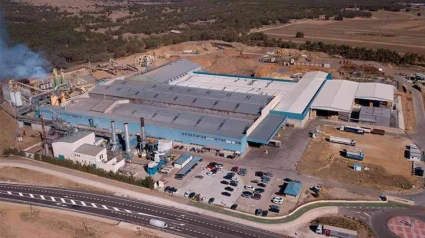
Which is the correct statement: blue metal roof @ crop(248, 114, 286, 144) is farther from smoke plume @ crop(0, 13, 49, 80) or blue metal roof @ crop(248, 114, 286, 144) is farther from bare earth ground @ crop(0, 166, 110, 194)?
smoke plume @ crop(0, 13, 49, 80)

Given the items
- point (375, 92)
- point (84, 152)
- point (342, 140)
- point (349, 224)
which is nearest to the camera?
point (349, 224)

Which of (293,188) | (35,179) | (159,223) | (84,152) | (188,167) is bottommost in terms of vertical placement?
(35,179)

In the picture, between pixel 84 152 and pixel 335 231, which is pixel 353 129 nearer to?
pixel 335 231

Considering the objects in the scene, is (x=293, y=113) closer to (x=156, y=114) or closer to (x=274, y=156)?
(x=274, y=156)

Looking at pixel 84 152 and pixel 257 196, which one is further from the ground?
pixel 84 152

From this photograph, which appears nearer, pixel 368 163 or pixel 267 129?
pixel 368 163

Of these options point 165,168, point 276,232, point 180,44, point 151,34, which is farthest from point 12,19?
point 276,232

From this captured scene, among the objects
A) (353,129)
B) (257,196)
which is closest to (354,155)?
(353,129)

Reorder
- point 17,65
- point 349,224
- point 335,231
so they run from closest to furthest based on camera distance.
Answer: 1. point 335,231
2. point 349,224
3. point 17,65
